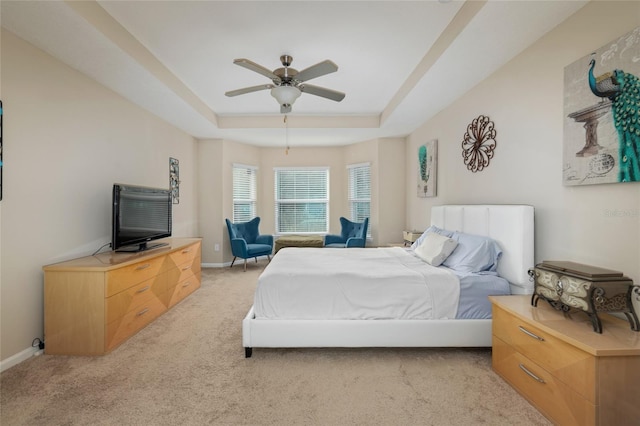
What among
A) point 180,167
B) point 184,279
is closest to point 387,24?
point 184,279

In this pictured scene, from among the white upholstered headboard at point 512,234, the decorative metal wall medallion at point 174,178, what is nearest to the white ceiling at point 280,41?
the decorative metal wall medallion at point 174,178

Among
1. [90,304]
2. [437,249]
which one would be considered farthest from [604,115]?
[90,304]

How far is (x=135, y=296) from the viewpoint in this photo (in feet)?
9.18

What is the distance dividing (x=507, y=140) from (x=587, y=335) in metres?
1.87

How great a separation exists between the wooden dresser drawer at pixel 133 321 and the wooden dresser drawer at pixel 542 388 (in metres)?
3.16

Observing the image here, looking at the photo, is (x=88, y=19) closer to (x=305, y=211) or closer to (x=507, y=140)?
(x=507, y=140)

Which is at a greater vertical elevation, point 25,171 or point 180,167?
point 180,167

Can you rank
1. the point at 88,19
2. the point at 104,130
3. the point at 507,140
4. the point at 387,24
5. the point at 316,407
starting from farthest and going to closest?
the point at 104,130, the point at 507,140, the point at 387,24, the point at 88,19, the point at 316,407

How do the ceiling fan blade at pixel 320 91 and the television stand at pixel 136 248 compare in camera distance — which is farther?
the television stand at pixel 136 248

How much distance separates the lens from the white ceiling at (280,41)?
214 cm

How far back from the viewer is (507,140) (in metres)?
2.75

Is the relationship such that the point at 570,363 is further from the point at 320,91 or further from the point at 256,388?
the point at 320,91

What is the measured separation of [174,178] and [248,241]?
191cm

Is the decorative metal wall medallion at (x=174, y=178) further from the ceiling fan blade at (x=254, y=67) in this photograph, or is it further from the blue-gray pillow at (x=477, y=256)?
the blue-gray pillow at (x=477, y=256)
